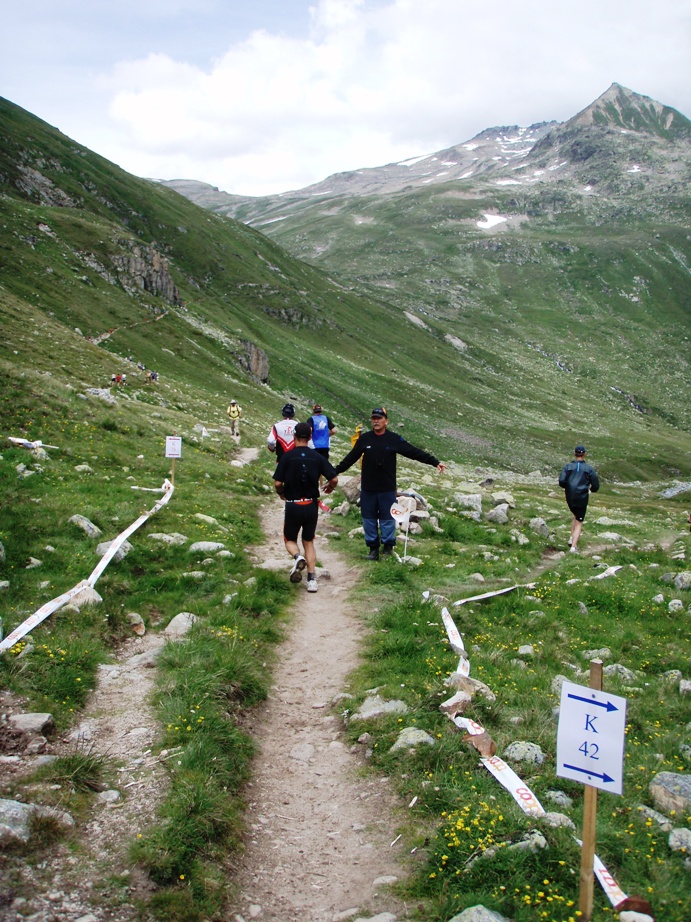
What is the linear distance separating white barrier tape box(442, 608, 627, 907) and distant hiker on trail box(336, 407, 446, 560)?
7.65 metres

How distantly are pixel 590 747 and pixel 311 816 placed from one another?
3291 millimetres

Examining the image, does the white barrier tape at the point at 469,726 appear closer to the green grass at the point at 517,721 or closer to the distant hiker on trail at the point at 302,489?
the green grass at the point at 517,721

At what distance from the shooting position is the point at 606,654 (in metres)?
9.84

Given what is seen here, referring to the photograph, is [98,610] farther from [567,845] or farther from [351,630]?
[567,845]

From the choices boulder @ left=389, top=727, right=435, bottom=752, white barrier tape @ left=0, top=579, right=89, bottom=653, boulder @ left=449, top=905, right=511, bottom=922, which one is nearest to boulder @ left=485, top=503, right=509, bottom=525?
boulder @ left=389, top=727, right=435, bottom=752

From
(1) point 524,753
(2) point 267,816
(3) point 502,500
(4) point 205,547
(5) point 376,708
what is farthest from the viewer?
(3) point 502,500

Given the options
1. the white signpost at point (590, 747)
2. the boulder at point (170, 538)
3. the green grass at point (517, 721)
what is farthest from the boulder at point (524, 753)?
the boulder at point (170, 538)

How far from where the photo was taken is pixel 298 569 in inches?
526

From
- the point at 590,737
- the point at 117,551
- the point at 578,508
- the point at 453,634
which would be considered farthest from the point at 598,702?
the point at 578,508

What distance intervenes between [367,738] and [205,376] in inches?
2104

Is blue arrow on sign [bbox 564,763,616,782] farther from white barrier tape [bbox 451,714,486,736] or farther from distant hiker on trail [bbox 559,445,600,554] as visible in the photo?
distant hiker on trail [bbox 559,445,600,554]

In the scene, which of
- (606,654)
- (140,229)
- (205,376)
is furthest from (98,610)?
(140,229)

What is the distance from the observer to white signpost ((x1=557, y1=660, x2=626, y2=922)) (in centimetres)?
474

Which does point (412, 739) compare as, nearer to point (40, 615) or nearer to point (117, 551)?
point (40, 615)
